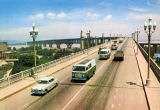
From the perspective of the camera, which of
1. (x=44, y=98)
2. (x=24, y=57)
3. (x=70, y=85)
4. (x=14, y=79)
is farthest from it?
(x=24, y=57)

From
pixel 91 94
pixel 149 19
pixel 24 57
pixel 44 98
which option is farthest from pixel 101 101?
pixel 24 57

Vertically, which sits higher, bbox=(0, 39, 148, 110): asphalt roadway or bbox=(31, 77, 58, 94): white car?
bbox=(31, 77, 58, 94): white car

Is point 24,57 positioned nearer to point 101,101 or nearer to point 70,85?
point 70,85

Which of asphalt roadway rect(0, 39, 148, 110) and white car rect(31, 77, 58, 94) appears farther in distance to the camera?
white car rect(31, 77, 58, 94)

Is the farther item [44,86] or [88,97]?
[44,86]

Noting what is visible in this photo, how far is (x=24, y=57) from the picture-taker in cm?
6831

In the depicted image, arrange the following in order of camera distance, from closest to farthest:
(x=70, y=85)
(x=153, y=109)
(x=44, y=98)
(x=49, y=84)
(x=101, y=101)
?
(x=153, y=109)
(x=101, y=101)
(x=44, y=98)
(x=49, y=84)
(x=70, y=85)

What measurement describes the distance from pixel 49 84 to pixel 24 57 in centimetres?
5376

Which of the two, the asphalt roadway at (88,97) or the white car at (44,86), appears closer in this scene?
the asphalt roadway at (88,97)

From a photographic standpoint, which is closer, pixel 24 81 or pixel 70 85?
pixel 70 85

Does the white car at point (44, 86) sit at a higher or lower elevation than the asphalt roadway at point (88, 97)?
higher

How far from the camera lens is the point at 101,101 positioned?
1525 centimetres

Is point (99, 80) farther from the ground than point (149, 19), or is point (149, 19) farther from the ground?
point (149, 19)

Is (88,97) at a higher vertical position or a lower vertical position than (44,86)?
lower
